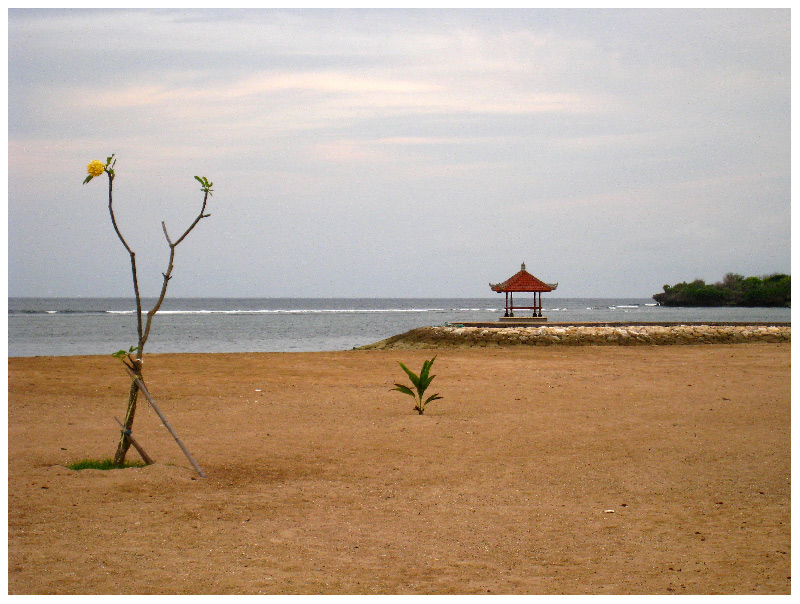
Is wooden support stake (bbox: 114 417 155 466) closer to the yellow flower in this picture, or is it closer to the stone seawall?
the yellow flower

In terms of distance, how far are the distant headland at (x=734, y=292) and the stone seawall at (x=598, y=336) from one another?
62.1 metres

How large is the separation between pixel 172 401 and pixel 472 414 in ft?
14.9

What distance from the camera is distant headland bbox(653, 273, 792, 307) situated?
8806 centimetres

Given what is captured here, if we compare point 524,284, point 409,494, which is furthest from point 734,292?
point 409,494

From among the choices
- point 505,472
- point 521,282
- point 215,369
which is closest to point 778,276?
point 521,282

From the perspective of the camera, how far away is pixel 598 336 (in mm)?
27078

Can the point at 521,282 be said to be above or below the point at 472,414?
above

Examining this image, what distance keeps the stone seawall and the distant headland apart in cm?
6211

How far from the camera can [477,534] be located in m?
5.24

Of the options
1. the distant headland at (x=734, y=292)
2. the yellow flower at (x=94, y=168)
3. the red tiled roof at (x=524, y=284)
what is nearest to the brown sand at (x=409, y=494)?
the yellow flower at (x=94, y=168)

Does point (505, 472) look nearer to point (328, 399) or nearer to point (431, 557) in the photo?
point (431, 557)

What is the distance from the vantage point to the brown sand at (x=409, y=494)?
14.6 feet

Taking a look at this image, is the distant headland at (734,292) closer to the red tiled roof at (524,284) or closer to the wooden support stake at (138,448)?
the red tiled roof at (524,284)

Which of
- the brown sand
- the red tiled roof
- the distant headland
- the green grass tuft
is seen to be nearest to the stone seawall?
the red tiled roof
